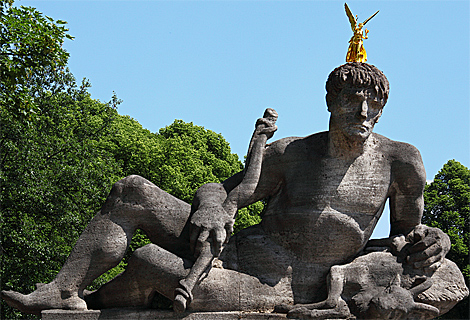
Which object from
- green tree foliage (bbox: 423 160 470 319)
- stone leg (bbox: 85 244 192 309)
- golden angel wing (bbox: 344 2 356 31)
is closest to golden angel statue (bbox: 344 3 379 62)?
golden angel wing (bbox: 344 2 356 31)

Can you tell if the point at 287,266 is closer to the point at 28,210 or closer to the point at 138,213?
the point at 138,213

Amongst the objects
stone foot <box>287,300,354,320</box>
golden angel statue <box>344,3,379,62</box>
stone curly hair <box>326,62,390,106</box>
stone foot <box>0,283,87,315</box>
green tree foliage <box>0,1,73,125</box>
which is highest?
green tree foliage <box>0,1,73,125</box>

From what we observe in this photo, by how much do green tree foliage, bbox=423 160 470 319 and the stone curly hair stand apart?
16562 mm

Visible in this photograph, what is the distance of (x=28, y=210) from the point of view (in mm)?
17125

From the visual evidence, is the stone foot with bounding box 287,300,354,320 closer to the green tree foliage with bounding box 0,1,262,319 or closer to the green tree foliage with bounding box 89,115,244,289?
the green tree foliage with bounding box 0,1,262,319

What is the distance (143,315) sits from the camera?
722cm

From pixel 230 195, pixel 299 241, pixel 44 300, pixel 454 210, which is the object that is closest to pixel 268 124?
pixel 230 195

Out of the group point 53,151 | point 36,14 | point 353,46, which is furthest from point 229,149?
point 353,46

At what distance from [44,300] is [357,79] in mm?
3764

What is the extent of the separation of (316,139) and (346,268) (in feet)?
4.58

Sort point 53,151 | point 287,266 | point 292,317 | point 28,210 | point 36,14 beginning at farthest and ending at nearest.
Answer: point 53,151, point 28,210, point 36,14, point 287,266, point 292,317

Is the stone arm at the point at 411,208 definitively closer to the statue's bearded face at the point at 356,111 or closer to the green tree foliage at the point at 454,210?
the statue's bearded face at the point at 356,111

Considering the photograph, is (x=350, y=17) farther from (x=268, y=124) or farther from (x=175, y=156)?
(x=175, y=156)

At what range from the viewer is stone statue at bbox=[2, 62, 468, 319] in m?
7.22
